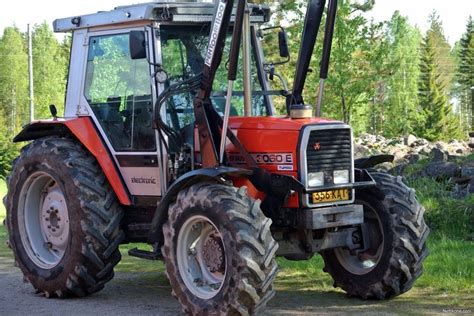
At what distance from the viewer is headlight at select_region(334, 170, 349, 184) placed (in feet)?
26.0

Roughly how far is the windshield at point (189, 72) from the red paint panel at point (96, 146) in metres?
0.86

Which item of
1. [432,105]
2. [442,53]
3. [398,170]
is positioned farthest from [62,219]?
[442,53]

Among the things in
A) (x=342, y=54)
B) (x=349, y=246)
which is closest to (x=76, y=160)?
(x=349, y=246)

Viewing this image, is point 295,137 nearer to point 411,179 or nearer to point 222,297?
point 222,297

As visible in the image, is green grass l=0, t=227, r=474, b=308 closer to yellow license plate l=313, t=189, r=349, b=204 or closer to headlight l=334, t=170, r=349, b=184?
yellow license plate l=313, t=189, r=349, b=204

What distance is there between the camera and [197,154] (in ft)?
27.2

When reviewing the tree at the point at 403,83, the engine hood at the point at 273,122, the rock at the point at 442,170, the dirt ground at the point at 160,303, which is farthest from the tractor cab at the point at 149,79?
the tree at the point at 403,83

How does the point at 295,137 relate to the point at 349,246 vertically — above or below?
above

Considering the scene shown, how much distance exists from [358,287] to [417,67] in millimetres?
73439

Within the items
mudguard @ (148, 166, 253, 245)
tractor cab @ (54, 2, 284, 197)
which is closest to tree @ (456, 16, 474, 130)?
tractor cab @ (54, 2, 284, 197)

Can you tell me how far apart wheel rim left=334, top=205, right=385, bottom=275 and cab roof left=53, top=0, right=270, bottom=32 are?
7.81 ft

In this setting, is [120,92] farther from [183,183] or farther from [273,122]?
[273,122]

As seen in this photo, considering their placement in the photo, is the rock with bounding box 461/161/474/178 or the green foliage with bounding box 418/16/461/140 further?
the green foliage with bounding box 418/16/461/140

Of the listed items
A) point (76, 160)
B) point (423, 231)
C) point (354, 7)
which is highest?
point (354, 7)
